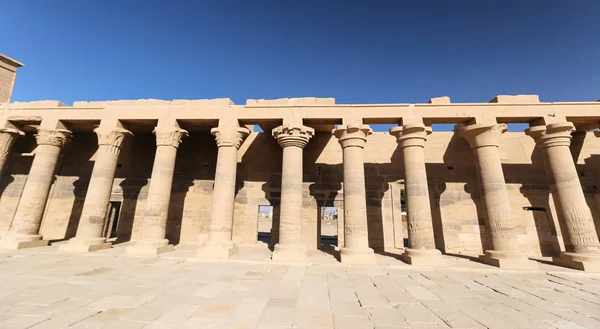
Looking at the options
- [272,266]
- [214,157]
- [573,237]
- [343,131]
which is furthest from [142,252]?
[573,237]

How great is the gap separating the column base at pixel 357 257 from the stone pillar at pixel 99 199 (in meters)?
9.60

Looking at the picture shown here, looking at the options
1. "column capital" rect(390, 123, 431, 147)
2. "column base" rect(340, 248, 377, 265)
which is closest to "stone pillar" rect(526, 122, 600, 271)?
"column capital" rect(390, 123, 431, 147)

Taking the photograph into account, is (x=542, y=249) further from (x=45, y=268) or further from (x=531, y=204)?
(x=45, y=268)

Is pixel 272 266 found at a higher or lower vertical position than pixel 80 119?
lower

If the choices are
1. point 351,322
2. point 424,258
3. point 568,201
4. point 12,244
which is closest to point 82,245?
point 12,244

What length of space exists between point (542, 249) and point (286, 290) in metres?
12.9

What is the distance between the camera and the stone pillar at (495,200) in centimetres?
841

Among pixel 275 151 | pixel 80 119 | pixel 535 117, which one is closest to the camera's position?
pixel 535 117

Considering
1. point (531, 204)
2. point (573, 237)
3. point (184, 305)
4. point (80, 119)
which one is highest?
point (80, 119)

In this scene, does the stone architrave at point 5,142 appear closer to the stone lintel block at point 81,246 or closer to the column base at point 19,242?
the column base at point 19,242

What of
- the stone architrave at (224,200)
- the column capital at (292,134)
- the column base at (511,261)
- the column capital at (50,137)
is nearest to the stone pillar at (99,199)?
the column capital at (50,137)

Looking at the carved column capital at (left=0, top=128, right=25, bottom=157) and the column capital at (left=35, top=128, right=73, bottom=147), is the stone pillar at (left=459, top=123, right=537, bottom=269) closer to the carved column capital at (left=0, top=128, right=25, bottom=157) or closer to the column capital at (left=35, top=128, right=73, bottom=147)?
the column capital at (left=35, top=128, right=73, bottom=147)

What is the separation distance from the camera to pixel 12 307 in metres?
3.99

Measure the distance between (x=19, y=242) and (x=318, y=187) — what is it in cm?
1242
